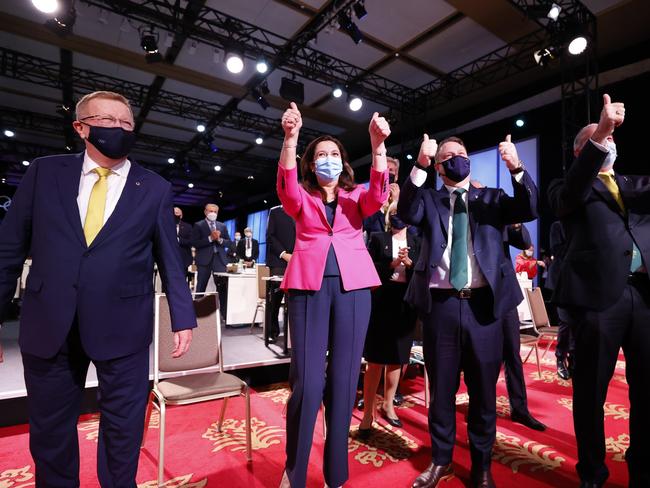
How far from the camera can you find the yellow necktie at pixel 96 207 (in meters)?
1.42

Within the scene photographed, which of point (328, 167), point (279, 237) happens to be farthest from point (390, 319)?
point (279, 237)

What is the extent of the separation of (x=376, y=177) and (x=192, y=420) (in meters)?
2.22

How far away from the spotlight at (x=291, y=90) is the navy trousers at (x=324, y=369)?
6.58m

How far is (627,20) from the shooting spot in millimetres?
5625

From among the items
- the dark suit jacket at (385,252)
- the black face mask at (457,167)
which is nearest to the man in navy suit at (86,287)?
the black face mask at (457,167)

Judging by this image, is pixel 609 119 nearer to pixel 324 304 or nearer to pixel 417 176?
pixel 417 176

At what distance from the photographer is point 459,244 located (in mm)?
1998

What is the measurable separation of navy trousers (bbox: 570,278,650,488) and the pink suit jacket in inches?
39.3

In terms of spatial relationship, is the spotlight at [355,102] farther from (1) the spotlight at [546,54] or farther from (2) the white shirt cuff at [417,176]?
(2) the white shirt cuff at [417,176]

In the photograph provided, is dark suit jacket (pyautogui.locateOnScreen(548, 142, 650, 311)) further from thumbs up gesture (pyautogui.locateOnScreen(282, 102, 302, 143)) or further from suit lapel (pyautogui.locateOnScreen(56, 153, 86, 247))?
suit lapel (pyautogui.locateOnScreen(56, 153, 86, 247))

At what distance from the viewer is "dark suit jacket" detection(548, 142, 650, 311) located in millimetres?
1757

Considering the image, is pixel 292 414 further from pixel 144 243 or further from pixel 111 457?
pixel 144 243

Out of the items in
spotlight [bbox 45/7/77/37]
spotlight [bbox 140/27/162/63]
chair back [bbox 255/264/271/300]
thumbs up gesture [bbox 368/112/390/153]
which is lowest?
chair back [bbox 255/264/271/300]

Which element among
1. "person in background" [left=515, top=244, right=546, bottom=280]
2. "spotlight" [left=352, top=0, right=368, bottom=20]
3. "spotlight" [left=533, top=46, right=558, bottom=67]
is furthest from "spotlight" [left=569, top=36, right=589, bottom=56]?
"person in background" [left=515, top=244, right=546, bottom=280]
